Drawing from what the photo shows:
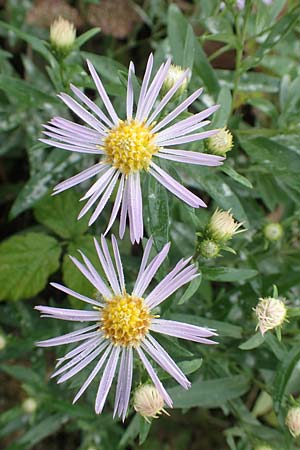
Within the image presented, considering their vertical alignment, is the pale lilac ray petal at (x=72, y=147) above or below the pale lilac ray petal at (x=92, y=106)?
below

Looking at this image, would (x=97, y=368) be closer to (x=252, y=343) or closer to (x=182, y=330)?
(x=182, y=330)

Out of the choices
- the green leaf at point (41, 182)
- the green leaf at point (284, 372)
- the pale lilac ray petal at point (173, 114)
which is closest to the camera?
the pale lilac ray petal at point (173, 114)

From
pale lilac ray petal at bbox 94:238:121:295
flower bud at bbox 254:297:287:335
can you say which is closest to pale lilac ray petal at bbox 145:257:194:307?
pale lilac ray petal at bbox 94:238:121:295

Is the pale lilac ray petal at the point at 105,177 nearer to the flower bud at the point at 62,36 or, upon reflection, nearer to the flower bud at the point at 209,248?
the flower bud at the point at 209,248

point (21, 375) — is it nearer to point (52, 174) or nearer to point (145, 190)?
point (52, 174)

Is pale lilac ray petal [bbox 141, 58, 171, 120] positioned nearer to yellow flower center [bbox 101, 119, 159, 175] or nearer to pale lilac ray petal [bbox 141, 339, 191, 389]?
yellow flower center [bbox 101, 119, 159, 175]

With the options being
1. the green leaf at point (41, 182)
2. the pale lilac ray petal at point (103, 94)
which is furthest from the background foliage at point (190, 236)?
the pale lilac ray petal at point (103, 94)
